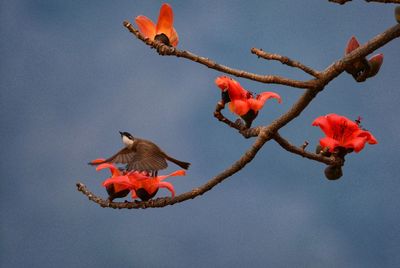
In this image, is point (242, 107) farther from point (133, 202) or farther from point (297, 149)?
point (133, 202)

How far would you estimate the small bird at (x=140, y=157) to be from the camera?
118 centimetres

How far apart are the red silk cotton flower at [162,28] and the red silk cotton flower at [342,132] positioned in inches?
14.0

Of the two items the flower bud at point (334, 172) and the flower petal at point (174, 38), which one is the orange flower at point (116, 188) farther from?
the flower bud at point (334, 172)

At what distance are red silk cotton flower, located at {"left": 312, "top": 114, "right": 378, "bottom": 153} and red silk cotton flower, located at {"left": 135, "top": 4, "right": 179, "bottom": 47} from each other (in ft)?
1.16

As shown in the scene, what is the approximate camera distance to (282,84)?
4.04 feet

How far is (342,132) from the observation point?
52.5 inches

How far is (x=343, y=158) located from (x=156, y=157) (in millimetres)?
417

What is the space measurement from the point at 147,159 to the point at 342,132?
43cm

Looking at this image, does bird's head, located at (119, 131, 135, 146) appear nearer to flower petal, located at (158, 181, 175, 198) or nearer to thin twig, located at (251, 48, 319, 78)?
flower petal, located at (158, 181, 175, 198)

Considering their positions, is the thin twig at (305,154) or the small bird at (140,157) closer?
the small bird at (140,157)

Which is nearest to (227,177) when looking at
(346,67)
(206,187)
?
(206,187)

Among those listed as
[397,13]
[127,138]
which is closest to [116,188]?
[127,138]

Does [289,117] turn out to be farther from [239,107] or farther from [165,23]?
[165,23]

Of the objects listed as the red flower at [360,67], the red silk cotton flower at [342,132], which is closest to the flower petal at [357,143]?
the red silk cotton flower at [342,132]
